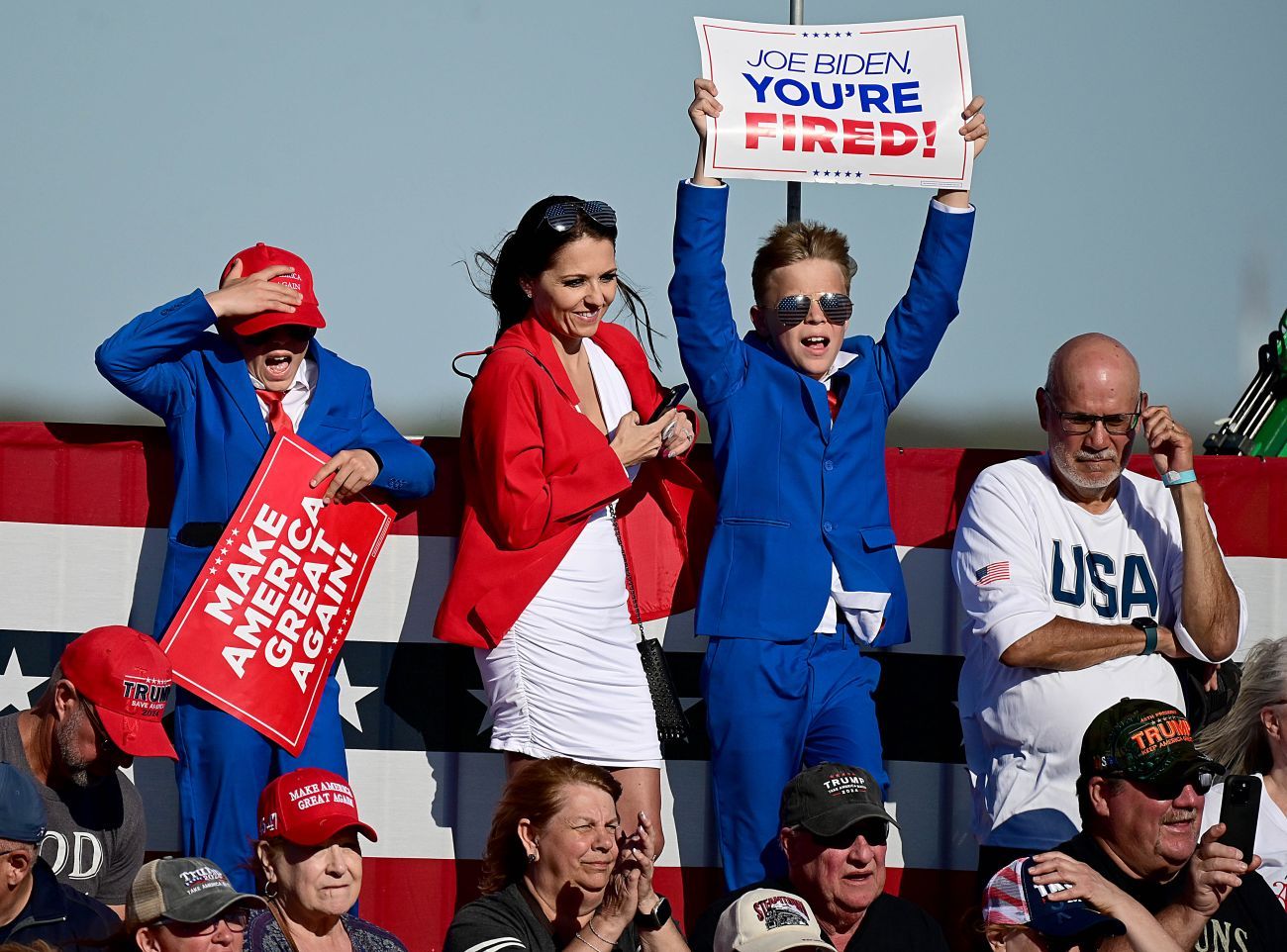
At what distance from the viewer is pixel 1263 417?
6863mm

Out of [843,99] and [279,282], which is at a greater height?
[843,99]

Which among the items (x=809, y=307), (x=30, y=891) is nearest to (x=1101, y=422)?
(x=809, y=307)

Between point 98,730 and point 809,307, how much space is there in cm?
235

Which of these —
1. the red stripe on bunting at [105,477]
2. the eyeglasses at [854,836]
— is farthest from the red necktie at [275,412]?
the eyeglasses at [854,836]

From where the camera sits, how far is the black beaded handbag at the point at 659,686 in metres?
→ 5.57

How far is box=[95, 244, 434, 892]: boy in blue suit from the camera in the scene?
5.39 metres

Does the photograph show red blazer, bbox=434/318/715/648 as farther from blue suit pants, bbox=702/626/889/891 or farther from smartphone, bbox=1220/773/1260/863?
smartphone, bbox=1220/773/1260/863

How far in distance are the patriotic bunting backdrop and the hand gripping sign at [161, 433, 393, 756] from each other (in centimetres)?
37

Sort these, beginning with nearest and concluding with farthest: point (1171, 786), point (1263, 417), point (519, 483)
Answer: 1. point (1171, 786)
2. point (519, 483)
3. point (1263, 417)

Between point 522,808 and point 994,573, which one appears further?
point 994,573

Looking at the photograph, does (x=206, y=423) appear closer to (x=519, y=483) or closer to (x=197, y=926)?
(x=519, y=483)

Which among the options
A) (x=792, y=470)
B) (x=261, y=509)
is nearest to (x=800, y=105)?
(x=792, y=470)

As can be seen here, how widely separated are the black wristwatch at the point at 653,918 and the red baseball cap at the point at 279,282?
1990mm

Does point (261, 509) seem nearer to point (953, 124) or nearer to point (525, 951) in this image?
point (525, 951)
